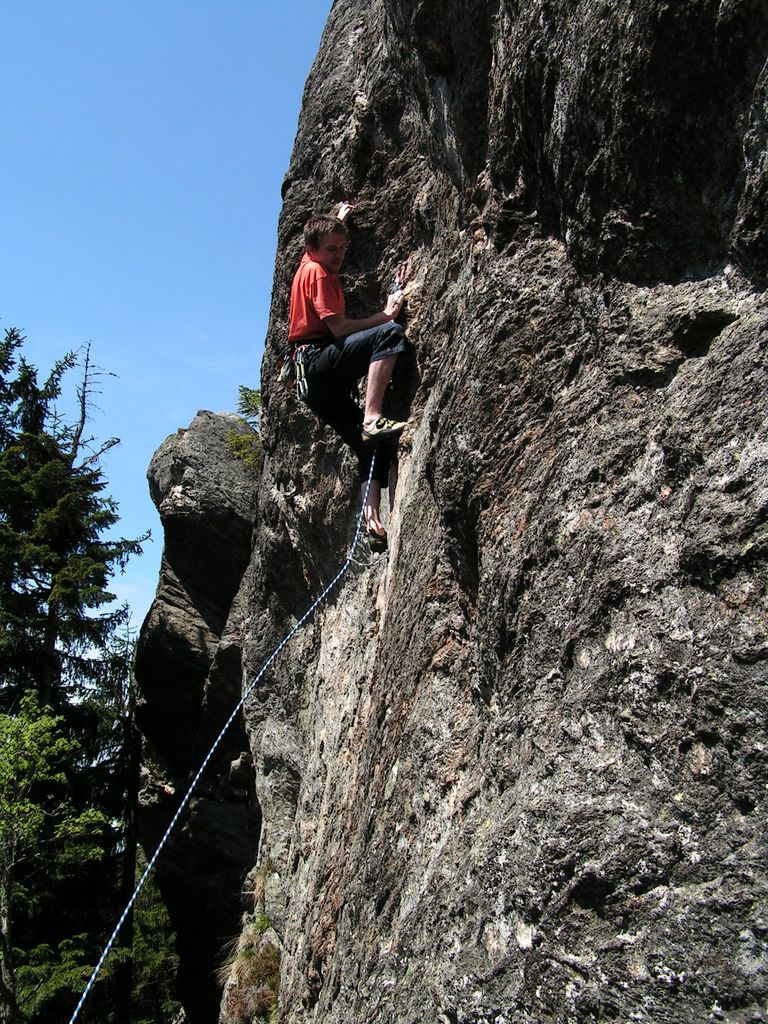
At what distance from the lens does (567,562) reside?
153 inches

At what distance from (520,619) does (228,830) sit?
12.7m

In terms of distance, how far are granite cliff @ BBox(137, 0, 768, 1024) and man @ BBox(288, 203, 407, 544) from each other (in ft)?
0.79

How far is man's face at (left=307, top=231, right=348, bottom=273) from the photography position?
7.66 meters

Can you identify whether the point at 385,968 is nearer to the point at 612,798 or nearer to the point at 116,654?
the point at 612,798

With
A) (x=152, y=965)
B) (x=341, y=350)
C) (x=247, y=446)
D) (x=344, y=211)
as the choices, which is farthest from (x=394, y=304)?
(x=152, y=965)

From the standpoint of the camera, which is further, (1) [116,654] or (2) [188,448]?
(1) [116,654]

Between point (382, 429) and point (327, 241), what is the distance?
184cm

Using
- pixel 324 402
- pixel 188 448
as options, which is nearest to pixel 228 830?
pixel 188 448

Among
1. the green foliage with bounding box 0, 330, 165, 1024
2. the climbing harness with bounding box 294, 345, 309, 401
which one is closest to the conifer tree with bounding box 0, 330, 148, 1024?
the green foliage with bounding box 0, 330, 165, 1024

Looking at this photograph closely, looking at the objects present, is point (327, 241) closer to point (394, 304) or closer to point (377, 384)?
point (394, 304)

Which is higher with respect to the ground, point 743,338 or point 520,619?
point 743,338

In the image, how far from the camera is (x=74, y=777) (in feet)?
69.7

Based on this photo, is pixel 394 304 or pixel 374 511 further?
pixel 374 511

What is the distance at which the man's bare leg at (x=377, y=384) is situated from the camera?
6.94 metres
